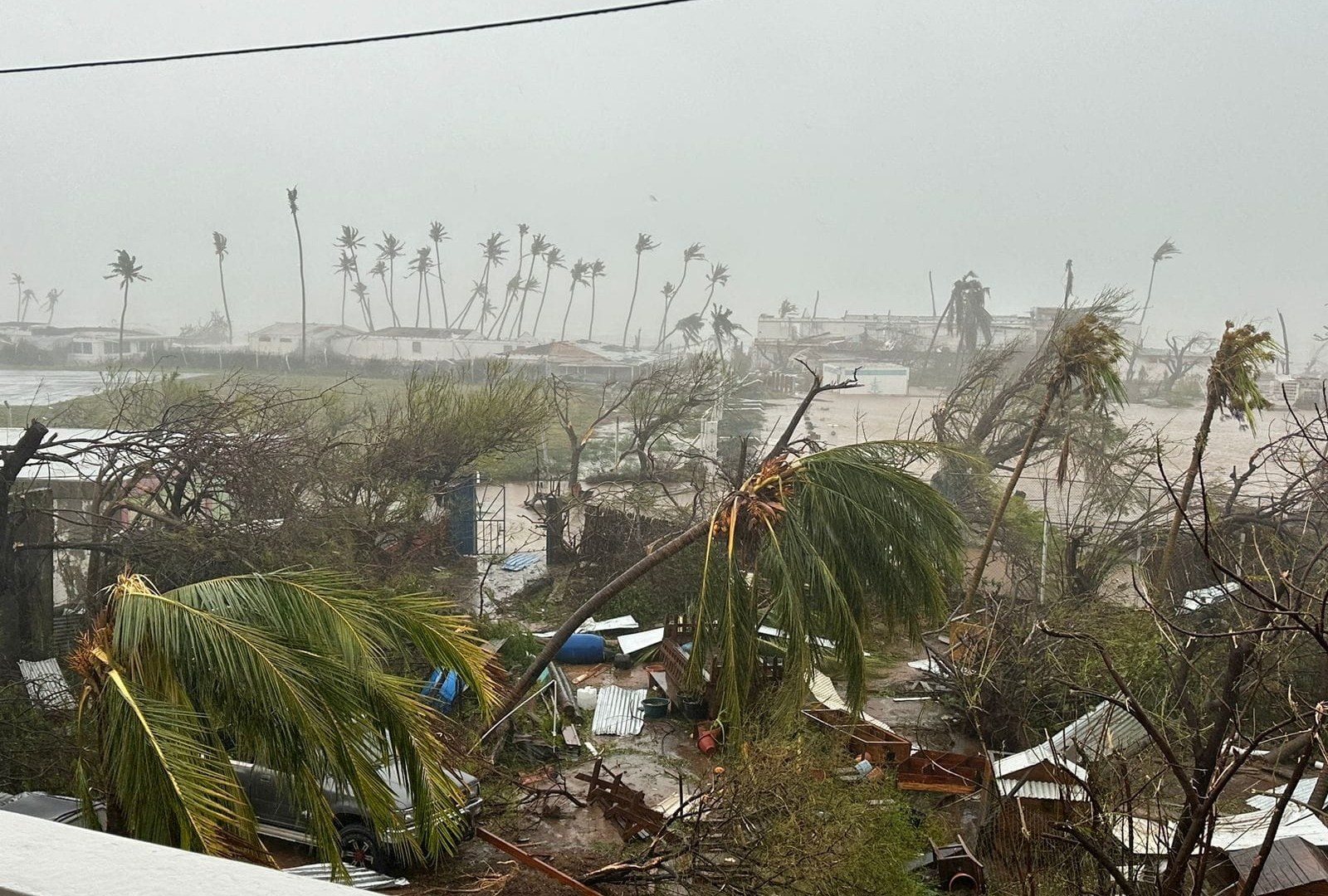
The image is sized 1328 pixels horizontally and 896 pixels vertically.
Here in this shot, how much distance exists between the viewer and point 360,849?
29.0ft

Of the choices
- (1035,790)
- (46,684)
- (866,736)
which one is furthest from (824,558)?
(46,684)

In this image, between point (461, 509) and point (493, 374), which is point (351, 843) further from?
point (493, 374)

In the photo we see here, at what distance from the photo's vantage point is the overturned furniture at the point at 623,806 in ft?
31.5

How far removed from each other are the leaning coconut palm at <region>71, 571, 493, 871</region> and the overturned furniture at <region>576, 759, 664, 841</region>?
14.3 feet

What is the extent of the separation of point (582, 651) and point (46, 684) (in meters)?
7.32

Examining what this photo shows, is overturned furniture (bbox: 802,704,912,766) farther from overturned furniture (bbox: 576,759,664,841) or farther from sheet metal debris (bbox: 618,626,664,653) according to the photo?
sheet metal debris (bbox: 618,626,664,653)

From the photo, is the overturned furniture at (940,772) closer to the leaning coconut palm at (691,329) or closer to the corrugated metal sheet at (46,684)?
the corrugated metal sheet at (46,684)

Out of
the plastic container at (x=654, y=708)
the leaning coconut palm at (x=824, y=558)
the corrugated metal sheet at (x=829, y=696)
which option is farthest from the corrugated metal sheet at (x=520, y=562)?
the leaning coconut palm at (x=824, y=558)

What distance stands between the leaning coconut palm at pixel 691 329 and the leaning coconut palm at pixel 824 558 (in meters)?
23.6

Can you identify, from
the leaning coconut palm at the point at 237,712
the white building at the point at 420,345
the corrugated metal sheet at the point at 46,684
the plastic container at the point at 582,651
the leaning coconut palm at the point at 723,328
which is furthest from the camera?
the white building at the point at 420,345

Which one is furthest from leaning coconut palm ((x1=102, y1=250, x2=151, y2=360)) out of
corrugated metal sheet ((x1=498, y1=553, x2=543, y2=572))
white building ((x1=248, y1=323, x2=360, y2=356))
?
corrugated metal sheet ((x1=498, y1=553, x2=543, y2=572))

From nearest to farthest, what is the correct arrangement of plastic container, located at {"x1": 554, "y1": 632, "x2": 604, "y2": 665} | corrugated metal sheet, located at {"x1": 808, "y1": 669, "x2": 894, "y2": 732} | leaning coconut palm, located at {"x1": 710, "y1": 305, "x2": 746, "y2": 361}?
corrugated metal sheet, located at {"x1": 808, "y1": 669, "x2": 894, "y2": 732} < plastic container, located at {"x1": 554, "y1": 632, "x2": 604, "y2": 665} < leaning coconut palm, located at {"x1": 710, "y1": 305, "x2": 746, "y2": 361}

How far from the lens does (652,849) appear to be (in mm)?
8320

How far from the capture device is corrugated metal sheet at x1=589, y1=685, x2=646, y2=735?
41.7 feet
